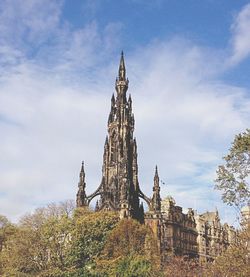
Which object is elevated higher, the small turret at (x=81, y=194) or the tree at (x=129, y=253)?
the small turret at (x=81, y=194)

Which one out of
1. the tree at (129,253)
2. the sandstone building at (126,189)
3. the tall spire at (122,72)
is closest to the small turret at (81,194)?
the sandstone building at (126,189)

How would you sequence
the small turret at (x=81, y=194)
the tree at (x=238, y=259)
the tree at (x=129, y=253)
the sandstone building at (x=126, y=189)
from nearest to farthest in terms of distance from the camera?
the tree at (x=238, y=259), the tree at (x=129, y=253), the sandstone building at (x=126, y=189), the small turret at (x=81, y=194)

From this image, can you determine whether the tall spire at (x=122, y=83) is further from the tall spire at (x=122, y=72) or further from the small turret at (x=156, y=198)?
the small turret at (x=156, y=198)

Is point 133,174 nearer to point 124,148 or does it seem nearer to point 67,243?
point 124,148

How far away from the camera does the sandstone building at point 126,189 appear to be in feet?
263

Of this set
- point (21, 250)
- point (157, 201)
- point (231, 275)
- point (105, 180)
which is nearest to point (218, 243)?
point (157, 201)

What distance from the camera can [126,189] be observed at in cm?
7938

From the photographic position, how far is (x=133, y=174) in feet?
279

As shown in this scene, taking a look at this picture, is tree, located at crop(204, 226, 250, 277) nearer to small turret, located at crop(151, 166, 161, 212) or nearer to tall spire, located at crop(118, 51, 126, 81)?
small turret, located at crop(151, 166, 161, 212)

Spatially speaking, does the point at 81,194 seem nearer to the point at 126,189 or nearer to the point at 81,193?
the point at 81,193

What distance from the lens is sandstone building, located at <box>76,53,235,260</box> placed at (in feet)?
263

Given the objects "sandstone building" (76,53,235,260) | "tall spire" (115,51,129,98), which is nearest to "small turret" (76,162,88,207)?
"sandstone building" (76,53,235,260)

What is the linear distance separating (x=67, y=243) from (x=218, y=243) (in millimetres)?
65492

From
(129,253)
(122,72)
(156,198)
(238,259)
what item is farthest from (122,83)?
(238,259)
